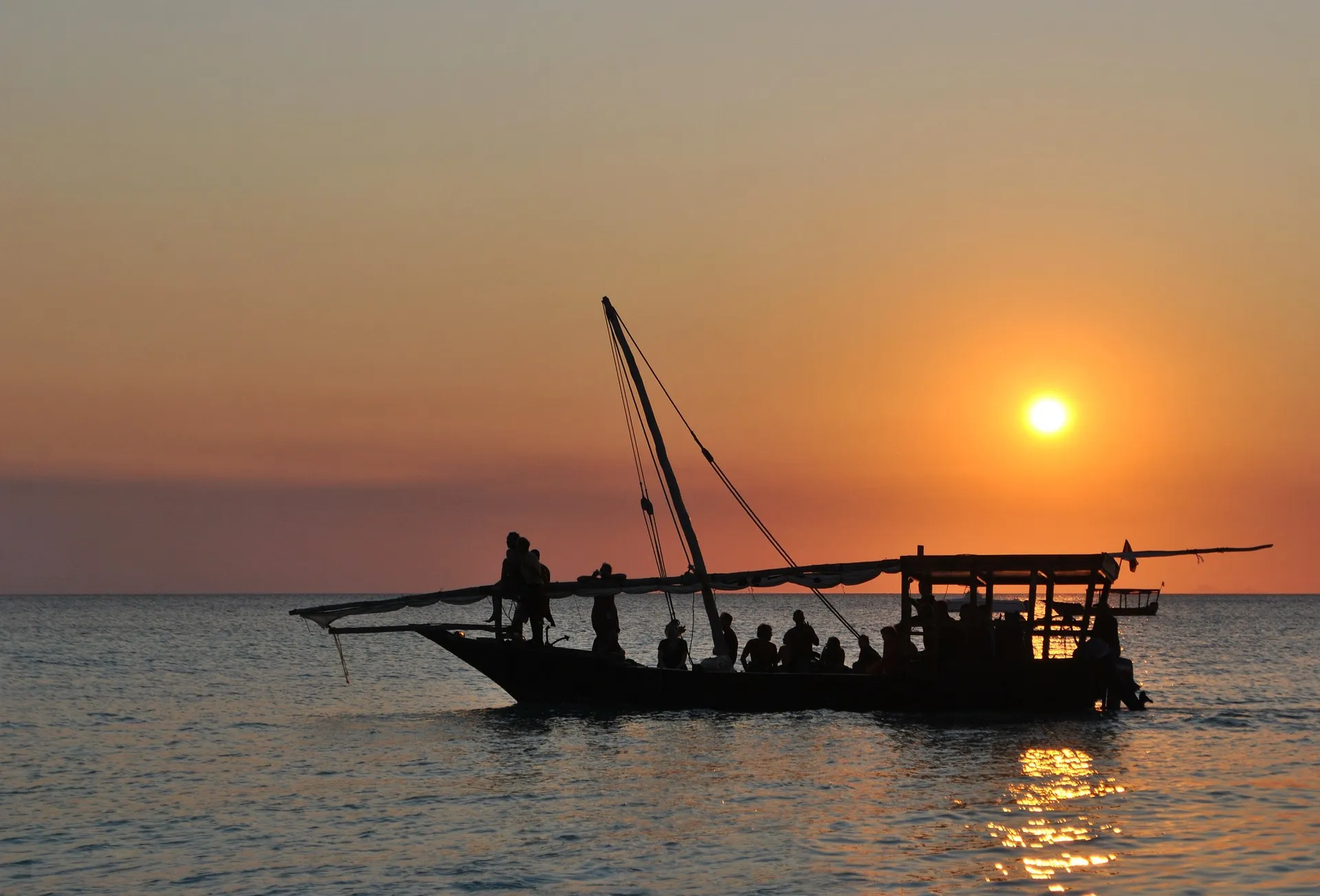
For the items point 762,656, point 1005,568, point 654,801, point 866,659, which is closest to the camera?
point 654,801

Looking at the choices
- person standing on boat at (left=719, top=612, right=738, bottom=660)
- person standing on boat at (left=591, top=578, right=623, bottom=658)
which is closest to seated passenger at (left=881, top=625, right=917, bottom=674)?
person standing on boat at (left=719, top=612, right=738, bottom=660)

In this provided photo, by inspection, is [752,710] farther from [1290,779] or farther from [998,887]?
[998,887]

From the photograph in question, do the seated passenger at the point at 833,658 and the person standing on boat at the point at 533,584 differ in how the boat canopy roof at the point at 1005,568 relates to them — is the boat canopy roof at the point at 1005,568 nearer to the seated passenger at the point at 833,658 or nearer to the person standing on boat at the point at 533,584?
the seated passenger at the point at 833,658

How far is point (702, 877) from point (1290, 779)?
452 inches

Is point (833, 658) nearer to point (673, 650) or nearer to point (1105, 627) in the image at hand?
point (673, 650)

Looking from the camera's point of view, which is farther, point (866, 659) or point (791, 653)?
point (791, 653)

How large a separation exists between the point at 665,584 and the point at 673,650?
146cm

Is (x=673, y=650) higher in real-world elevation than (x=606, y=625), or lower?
lower

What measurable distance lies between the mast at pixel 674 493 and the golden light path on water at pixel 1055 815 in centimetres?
805

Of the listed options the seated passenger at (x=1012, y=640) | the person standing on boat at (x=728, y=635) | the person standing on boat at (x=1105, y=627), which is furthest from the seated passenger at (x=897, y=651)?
the person standing on boat at (x=1105, y=627)

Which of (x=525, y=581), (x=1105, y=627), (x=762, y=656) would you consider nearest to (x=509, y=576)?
(x=525, y=581)

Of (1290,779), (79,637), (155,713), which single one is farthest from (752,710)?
(79,637)

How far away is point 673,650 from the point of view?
3088 centimetres

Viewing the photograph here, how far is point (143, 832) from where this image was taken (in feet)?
61.4
